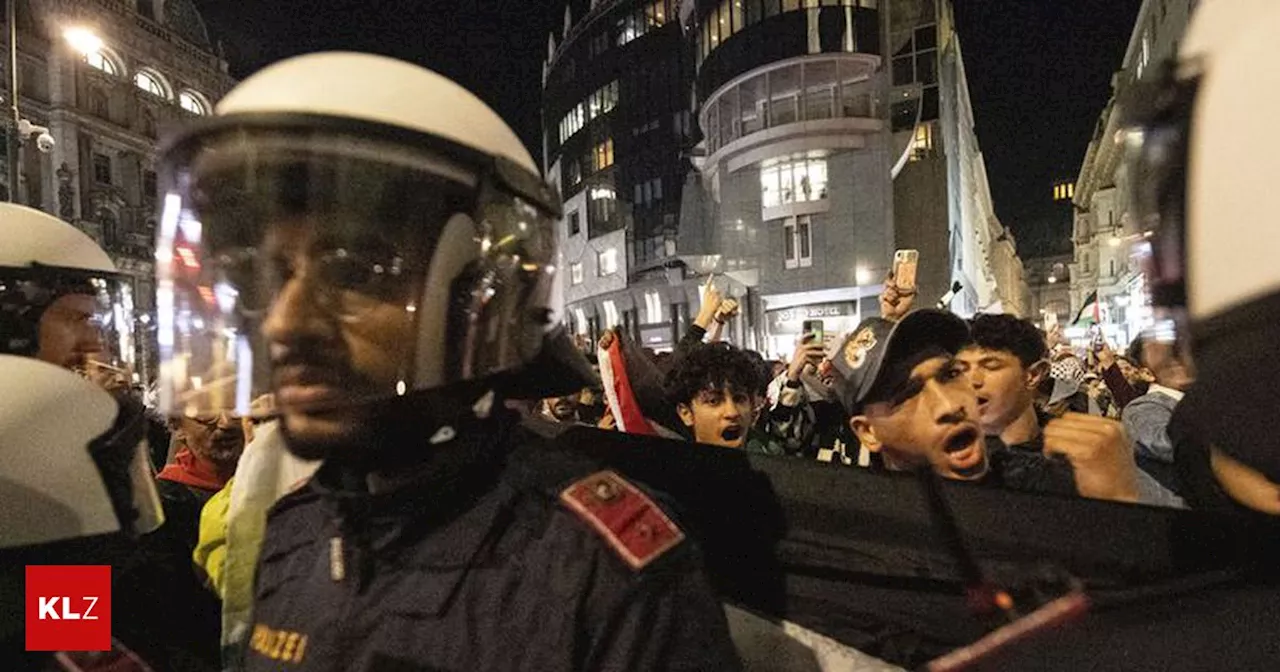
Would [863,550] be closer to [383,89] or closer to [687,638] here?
[687,638]

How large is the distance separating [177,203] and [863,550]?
1.91m

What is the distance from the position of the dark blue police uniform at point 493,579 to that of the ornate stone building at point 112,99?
139 ft

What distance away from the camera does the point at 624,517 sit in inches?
50.8

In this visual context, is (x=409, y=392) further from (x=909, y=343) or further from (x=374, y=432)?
(x=909, y=343)

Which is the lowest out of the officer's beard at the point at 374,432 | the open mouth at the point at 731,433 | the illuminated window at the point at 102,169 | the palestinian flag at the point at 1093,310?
the open mouth at the point at 731,433

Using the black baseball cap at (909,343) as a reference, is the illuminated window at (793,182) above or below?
above

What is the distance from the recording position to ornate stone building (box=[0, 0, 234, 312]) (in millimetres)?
37469

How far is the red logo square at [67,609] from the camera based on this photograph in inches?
52.2

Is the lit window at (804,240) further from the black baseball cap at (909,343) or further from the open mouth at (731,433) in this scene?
the black baseball cap at (909,343)

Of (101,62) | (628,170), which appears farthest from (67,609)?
(101,62)

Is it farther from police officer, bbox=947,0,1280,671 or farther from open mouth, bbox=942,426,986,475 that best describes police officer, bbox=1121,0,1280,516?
open mouth, bbox=942,426,986,475

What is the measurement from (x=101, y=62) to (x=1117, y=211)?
171 feet

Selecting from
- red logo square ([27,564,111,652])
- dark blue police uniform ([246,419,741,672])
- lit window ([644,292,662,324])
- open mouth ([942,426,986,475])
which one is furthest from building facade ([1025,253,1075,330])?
red logo square ([27,564,111,652])

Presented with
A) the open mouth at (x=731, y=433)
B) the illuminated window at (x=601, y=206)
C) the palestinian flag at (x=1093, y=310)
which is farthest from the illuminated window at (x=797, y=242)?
the open mouth at (x=731, y=433)
